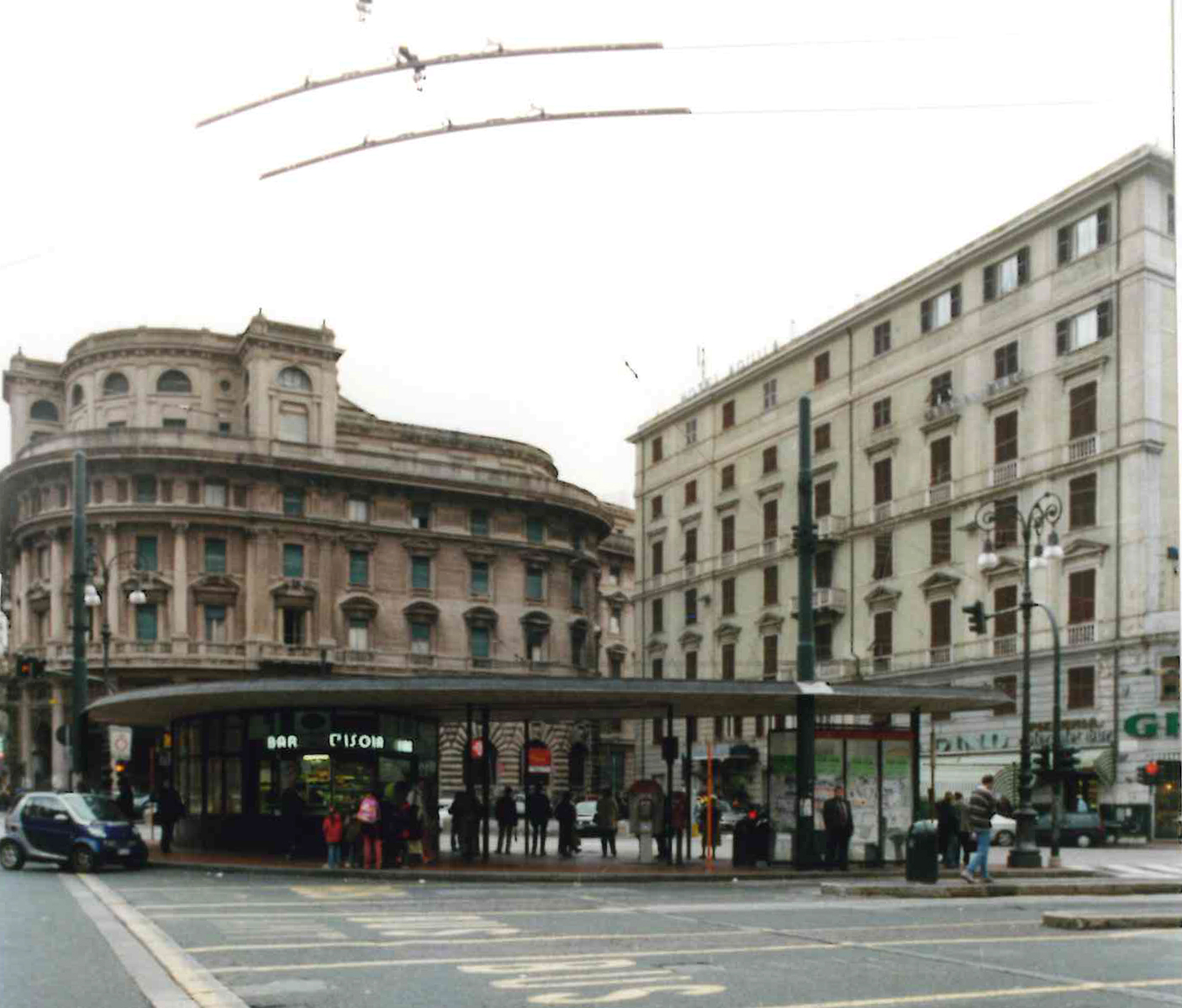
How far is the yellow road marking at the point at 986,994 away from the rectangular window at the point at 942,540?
39.7 meters

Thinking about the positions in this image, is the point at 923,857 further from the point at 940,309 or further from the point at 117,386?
the point at 117,386

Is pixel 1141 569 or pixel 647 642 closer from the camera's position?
pixel 1141 569

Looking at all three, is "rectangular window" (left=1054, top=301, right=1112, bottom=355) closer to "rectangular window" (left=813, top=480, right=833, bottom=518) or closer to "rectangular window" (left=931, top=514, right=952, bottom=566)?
"rectangular window" (left=931, top=514, right=952, bottom=566)

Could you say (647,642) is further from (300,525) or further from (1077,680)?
(1077,680)

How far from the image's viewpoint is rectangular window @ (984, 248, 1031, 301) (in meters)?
47.2

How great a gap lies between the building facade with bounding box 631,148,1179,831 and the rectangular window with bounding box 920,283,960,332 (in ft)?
0.25

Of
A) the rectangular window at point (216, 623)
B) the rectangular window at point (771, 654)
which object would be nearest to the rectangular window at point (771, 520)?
the rectangular window at point (771, 654)

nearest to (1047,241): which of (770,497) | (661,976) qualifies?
(770,497)

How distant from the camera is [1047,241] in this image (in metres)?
45.1

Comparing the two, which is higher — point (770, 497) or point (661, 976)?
point (770, 497)

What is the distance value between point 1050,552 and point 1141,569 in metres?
14.1

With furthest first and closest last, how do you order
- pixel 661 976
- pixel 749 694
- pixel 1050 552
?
pixel 1050 552, pixel 749 694, pixel 661 976

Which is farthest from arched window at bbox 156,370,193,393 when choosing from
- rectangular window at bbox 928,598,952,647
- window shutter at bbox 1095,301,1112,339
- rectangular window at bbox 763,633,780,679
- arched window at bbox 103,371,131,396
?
window shutter at bbox 1095,301,1112,339

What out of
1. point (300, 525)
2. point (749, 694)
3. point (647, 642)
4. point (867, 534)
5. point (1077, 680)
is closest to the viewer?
→ point (749, 694)
